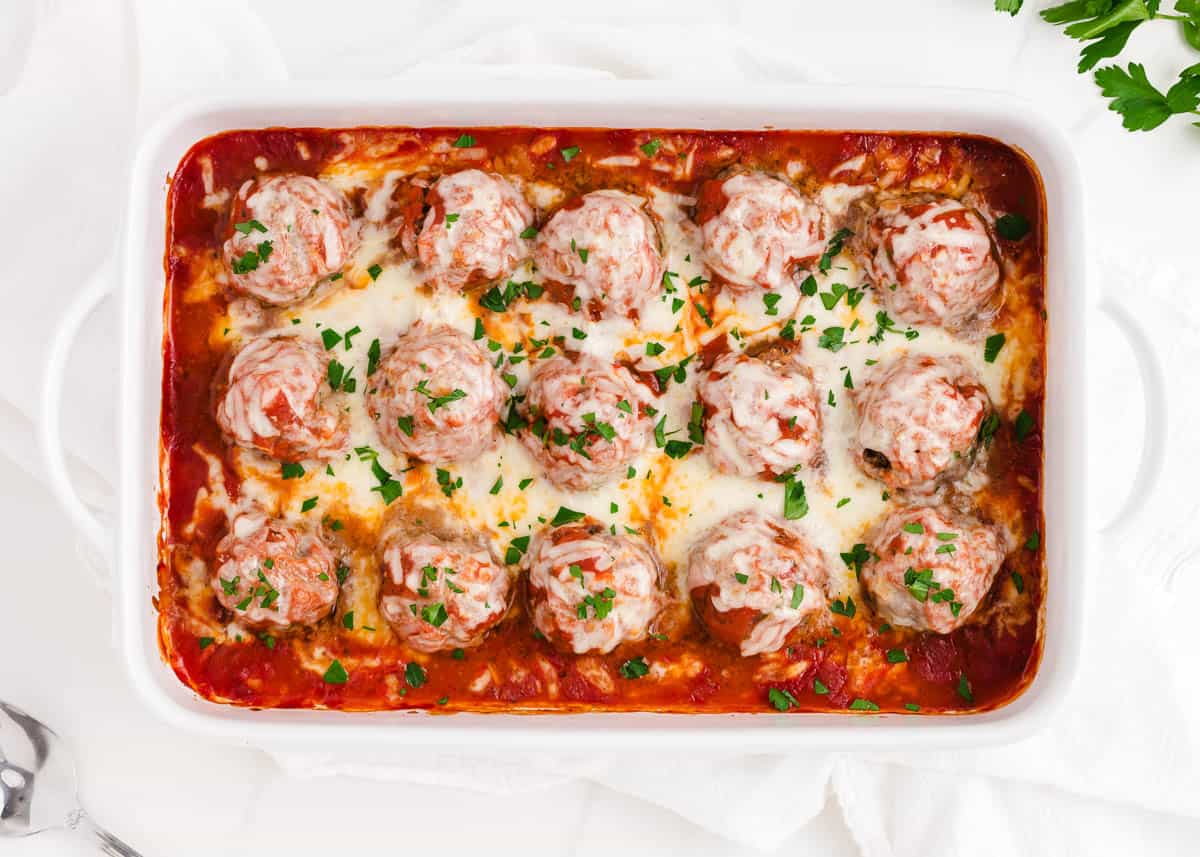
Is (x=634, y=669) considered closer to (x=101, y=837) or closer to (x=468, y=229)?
(x=468, y=229)

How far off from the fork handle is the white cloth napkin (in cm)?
64

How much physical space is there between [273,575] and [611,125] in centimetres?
155

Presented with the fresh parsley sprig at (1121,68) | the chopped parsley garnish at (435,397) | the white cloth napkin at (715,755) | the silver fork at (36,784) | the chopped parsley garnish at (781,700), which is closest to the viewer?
the chopped parsley garnish at (435,397)

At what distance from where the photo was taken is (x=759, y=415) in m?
3.15

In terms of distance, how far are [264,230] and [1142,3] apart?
8.89 ft

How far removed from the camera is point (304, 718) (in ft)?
10.7

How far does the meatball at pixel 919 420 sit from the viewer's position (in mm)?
3146

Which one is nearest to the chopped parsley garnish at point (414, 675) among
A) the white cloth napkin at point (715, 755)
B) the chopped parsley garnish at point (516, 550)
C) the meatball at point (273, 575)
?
the meatball at point (273, 575)

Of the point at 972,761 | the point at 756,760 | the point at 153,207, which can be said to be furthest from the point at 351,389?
the point at 972,761

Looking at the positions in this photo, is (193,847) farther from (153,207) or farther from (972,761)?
(972,761)

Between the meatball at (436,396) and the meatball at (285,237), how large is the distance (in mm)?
318

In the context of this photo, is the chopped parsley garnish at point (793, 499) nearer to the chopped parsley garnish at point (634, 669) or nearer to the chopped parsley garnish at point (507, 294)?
the chopped parsley garnish at point (634, 669)

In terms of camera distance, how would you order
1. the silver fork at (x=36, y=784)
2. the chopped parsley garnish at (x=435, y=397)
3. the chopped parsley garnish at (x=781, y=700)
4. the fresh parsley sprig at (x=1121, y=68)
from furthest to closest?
1. the silver fork at (x=36, y=784)
2. the fresh parsley sprig at (x=1121, y=68)
3. the chopped parsley garnish at (x=781, y=700)
4. the chopped parsley garnish at (x=435, y=397)

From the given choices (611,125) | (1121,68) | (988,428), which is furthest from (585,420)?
(1121,68)
